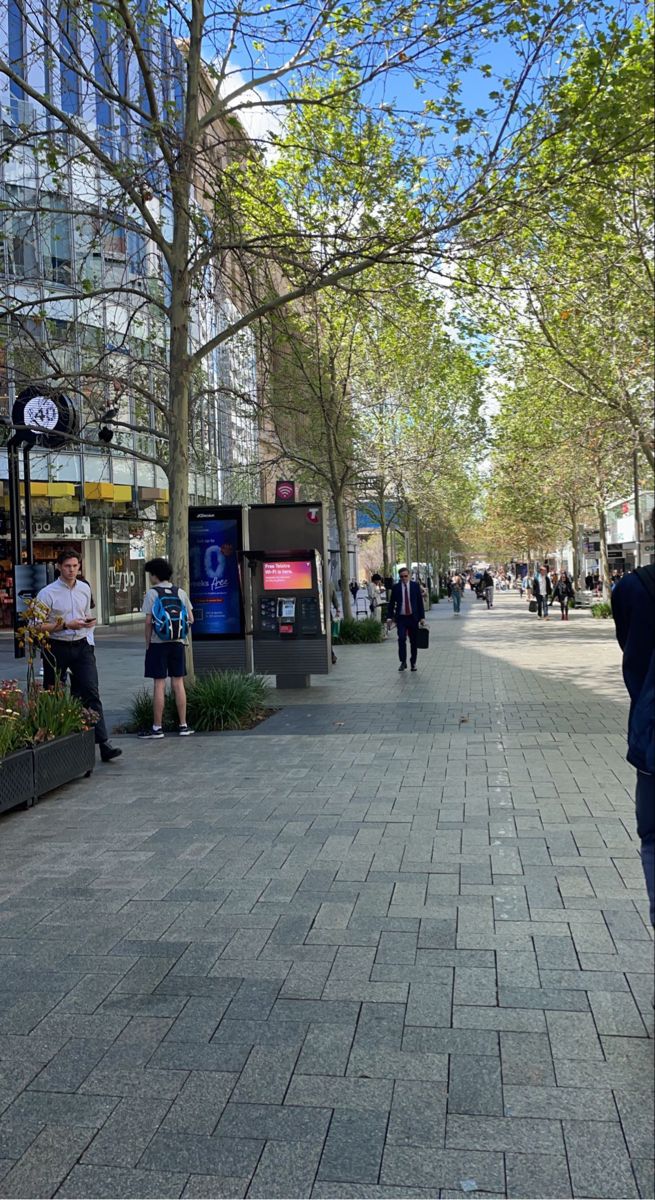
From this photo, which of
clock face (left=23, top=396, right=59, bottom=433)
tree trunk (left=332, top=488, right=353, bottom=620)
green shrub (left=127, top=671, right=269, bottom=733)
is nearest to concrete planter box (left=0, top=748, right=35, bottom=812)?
green shrub (left=127, top=671, right=269, bottom=733)

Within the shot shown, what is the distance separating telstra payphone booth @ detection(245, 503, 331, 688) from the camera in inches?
534

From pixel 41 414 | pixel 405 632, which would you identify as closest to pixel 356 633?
pixel 405 632

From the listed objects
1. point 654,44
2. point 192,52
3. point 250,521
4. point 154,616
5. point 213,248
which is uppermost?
point 192,52

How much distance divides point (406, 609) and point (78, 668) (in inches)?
333

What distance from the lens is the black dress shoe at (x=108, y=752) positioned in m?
8.48

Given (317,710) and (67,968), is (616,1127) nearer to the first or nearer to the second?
(67,968)

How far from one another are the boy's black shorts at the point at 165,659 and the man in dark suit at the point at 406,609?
691 cm

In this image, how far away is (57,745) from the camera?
23.9ft

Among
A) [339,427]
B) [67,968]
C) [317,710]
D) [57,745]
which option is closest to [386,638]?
[339,427]

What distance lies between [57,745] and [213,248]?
18.7 feet

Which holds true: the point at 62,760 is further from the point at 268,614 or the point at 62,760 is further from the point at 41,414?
the point at 41,414

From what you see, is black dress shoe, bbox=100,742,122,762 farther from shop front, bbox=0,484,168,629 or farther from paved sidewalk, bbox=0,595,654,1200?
shop front, bbox=0,484,168,629

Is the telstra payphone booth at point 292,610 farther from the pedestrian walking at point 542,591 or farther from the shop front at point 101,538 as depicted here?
the pedestrian walking at point 542,591

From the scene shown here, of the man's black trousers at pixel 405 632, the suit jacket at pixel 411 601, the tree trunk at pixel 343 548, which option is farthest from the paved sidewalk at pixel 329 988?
the tree trunk at pixel 343 548
